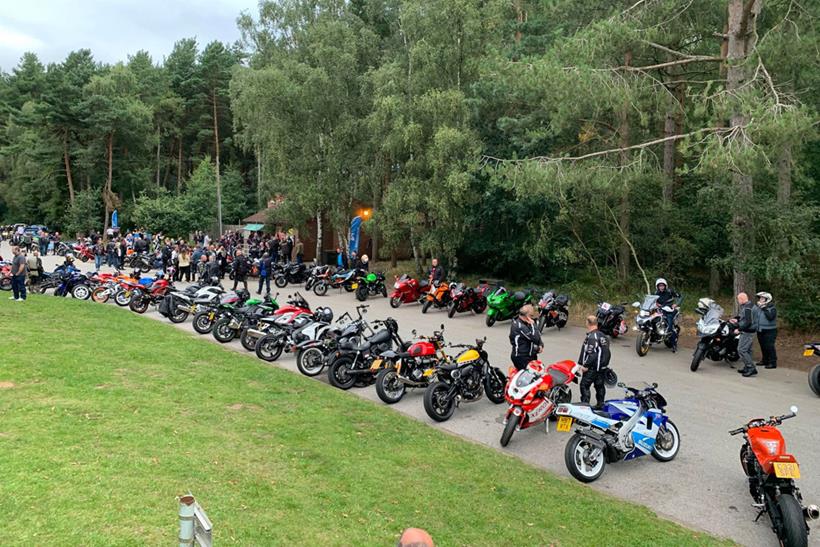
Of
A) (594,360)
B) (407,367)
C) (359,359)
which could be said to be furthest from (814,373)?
(359,359)

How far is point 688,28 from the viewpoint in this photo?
49.4ft

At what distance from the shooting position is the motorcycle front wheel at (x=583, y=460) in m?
5.90

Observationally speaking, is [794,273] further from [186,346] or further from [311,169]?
[311,169]

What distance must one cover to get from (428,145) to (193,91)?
41.2 meters

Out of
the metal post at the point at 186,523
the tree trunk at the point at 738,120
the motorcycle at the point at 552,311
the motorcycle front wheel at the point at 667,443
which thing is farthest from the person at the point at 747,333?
the metal post at the point at 186,523

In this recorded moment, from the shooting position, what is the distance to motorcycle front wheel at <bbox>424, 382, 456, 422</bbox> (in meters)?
7.57

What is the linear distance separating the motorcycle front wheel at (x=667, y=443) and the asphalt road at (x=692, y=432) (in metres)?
0.10

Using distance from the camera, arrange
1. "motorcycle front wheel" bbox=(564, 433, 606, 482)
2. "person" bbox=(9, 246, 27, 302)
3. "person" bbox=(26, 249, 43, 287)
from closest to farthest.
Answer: "motorcycle front wheel" bbox=(564, 433, 606, 482)
"person" bbox=(9, 246, 27, 302)
"person" bbox=(26, 249, 43, 287)

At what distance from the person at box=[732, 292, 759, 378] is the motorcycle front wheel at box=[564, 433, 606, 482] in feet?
19.0

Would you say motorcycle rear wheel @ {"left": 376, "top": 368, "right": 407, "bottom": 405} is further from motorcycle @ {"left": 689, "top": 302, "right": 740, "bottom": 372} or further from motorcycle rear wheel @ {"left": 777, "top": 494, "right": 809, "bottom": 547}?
motorcycle @ {"left": 689, "top": 302, "right": 740, "bottom": 372}

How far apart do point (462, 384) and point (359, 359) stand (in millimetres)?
1835

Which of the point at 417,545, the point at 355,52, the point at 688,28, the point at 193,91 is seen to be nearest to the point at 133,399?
the point at 417,545

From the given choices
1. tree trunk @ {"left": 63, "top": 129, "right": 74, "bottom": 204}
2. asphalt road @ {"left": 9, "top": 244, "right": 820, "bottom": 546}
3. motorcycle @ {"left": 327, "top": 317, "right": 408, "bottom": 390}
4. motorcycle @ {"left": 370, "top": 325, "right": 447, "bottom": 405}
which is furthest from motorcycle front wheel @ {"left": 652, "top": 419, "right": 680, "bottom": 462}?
tree trunk @ {"left": 63, "top": 129, "right": 74, "bottom": 204}

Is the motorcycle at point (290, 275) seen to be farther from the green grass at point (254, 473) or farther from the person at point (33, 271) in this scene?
the green grass at point (254, 473)
